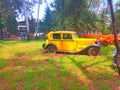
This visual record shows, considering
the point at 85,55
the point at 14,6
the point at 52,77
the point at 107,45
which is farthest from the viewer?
the point at 14,6

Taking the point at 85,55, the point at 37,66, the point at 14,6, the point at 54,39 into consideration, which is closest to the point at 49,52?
the point at 54,39

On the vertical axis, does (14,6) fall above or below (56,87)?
above

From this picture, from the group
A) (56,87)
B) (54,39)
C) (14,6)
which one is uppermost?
(14,6)

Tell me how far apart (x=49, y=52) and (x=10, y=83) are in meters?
8.06

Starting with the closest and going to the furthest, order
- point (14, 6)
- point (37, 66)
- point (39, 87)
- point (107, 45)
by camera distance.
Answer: point (39, 87)
point (37, 66)
point (107, 45)
point (14, 6)

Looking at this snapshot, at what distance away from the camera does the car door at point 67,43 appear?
717 inches

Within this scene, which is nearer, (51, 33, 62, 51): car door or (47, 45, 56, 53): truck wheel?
(51, 33, 62, 51): car door

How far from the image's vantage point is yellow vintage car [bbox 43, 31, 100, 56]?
57.9 ft

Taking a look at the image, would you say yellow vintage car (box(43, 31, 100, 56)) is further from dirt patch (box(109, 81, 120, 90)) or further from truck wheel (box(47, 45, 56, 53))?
dirt patch (box(109, 81, 120, 90))

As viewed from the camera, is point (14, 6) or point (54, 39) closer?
point (54, 39)

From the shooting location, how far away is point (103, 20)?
154 ft

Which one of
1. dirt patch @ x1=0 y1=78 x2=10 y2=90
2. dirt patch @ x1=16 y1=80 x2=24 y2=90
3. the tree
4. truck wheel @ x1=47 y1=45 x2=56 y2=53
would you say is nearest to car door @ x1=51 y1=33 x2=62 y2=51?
truck wheel @ x1=47 y1=45 x2=56 y2=53

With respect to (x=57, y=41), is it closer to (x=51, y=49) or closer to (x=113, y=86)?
(x=51, y=49)

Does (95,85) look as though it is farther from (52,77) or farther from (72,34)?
(72,34)
